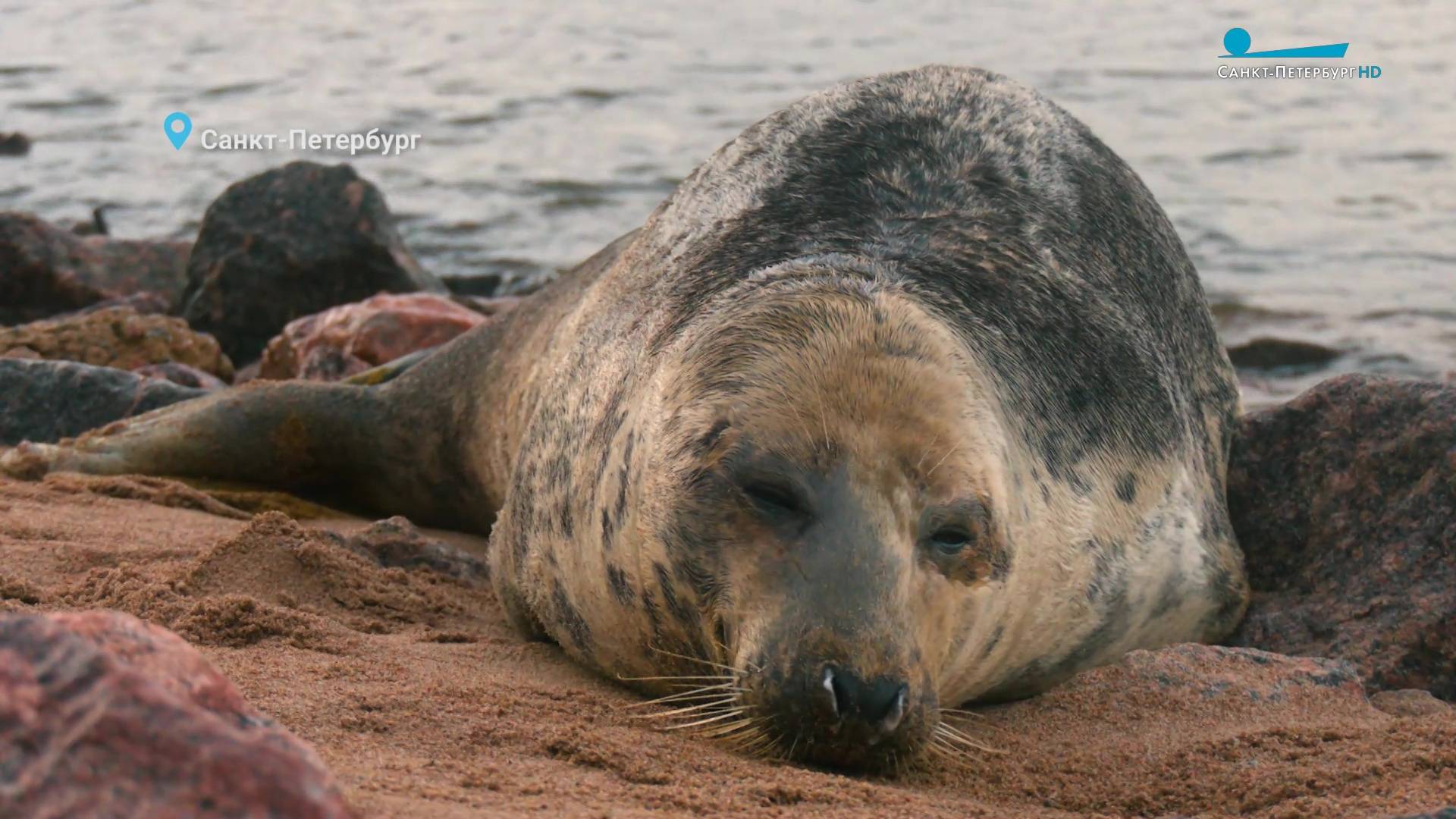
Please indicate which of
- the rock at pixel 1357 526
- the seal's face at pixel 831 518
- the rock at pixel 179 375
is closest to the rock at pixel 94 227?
the rock at pixel 179 375

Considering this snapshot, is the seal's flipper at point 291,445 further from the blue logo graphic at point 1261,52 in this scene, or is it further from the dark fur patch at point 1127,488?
the blue logo graphic at point 1261,52

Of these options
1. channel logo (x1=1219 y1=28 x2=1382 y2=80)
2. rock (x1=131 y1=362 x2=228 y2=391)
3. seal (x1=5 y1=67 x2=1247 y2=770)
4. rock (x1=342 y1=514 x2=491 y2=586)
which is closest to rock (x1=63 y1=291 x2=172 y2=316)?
rock (x1=131 y1=362 x2=228 y2=391)

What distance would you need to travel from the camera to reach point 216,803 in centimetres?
181

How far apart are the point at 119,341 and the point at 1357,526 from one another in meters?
5.43

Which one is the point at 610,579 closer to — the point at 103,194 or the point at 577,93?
the point at 103,194

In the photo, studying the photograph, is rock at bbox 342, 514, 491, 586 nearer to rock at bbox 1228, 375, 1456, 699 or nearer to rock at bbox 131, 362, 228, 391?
rock at bbox 1228, 375, 1456, 699

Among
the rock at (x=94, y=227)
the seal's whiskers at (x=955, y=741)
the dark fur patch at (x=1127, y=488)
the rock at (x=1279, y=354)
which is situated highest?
the dark fur patch at (x=1127, y=488)

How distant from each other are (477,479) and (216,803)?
4092 millimetres

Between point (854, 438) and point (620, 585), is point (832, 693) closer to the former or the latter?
point (854, 438)

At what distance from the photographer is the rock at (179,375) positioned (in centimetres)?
759

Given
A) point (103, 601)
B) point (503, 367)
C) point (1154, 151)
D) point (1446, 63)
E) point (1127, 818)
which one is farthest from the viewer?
point (1446, 63)

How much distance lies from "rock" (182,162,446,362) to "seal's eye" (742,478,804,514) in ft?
20.3


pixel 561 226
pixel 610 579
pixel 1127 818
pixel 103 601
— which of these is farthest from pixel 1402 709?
pixel 561 226

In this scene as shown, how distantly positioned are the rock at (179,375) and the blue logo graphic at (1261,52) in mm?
12144
